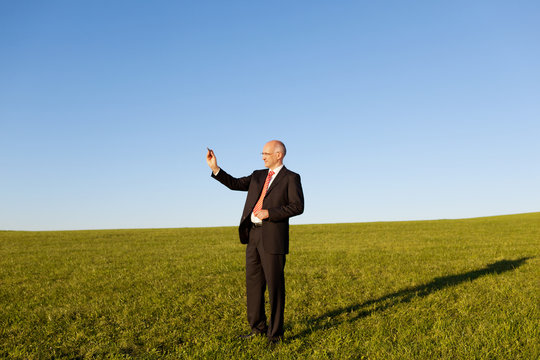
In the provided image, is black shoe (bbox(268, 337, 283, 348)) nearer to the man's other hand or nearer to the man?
the man

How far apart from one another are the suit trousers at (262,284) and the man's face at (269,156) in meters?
1.06

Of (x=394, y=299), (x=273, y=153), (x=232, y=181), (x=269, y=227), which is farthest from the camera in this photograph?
A: (x=394, y=299)

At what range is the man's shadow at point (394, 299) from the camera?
8445mm

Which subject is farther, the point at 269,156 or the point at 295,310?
the point at 295,310

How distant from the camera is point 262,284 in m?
7.16

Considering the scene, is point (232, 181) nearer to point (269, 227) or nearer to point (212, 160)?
point (212, 160)

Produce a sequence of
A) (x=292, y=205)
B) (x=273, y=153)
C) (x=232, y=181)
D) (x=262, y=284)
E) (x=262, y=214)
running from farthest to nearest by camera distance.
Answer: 1. (x=232, y=181)
2. (x=262, y=284)
3. (x=273, y=153)
4. (x=292, y=205)
5. (x=262, y=214)

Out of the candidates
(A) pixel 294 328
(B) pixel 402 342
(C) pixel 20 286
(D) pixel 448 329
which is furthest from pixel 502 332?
(C) pixel 20 286

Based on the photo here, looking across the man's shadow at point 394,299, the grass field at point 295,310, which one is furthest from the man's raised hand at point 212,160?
the man's shadow at point 394,299

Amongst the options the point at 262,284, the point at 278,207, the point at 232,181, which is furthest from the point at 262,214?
the point at 262,284

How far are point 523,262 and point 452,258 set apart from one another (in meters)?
2.70

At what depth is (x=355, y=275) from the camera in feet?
47.1

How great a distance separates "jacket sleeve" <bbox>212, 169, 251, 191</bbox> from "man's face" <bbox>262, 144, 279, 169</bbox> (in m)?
0.69

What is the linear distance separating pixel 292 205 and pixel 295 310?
12.6 feet
